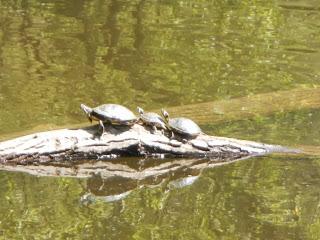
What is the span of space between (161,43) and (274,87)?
110 inches

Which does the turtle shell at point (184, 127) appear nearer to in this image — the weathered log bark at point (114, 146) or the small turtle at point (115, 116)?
the weathered log bark at point (114, 146)

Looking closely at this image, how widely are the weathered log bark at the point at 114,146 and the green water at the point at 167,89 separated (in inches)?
8.2

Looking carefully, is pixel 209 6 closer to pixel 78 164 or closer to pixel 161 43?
pixel 161 43

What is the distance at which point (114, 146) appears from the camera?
617cm

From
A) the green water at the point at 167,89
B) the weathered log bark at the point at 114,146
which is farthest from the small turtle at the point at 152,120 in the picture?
the green water at the point at 167,89

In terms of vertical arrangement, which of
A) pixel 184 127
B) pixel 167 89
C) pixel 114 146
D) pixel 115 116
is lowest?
pixel 167 89

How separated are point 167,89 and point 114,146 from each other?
9.24 feet

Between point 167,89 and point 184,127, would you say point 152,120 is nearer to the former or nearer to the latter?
point 184,127

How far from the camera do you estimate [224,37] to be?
1187 centimetres

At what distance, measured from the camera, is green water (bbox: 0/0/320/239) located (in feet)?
16.8

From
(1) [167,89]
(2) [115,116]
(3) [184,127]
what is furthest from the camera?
(1) [167,89]

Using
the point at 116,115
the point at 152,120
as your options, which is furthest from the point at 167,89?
the point at 116,115

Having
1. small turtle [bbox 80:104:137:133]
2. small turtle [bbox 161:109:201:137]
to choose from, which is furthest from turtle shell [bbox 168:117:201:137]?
small turtle [bbox 80:104:137:133]

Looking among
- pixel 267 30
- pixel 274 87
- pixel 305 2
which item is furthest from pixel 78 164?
pixel 305 2
